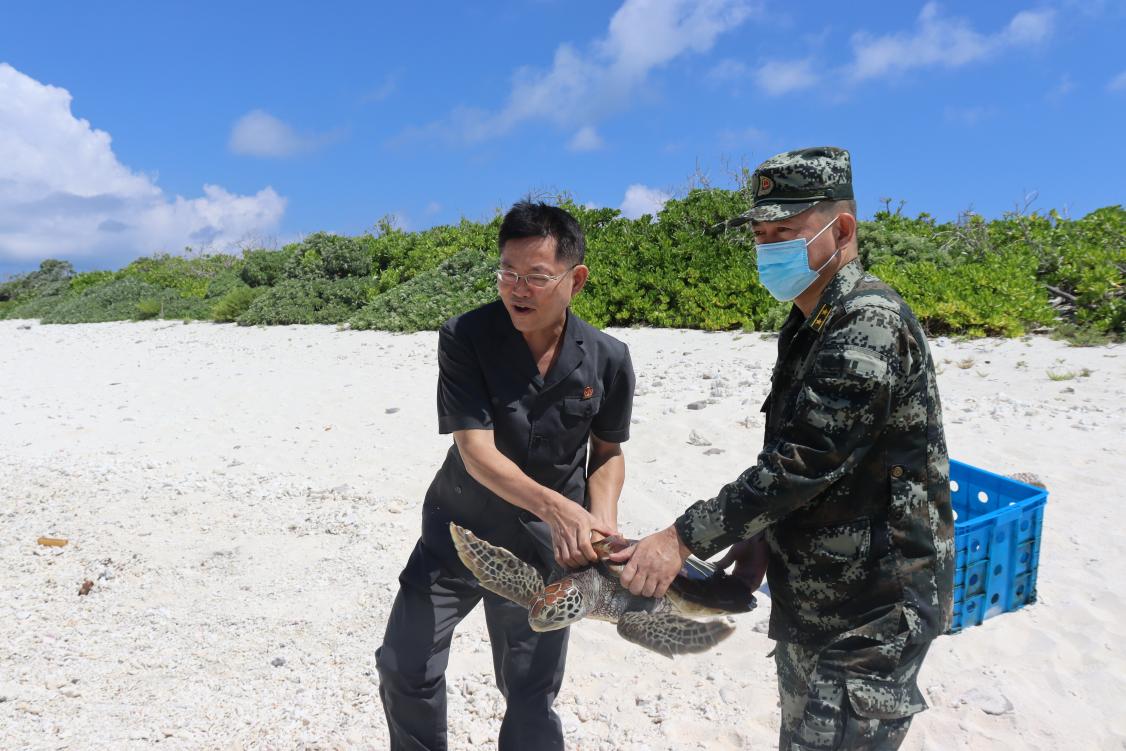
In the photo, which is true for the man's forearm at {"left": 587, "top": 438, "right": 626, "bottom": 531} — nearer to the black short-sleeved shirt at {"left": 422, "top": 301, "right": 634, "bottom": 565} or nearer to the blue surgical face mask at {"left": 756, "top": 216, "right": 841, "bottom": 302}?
the black short-sleeved shirt at {"left": 422, "top": 301, "right": 634, "bottom": 565}

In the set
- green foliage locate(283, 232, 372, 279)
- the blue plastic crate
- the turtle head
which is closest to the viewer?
the turtle head

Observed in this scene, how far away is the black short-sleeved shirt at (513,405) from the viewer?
2500 millimetres

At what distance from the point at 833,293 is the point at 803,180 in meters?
0.29

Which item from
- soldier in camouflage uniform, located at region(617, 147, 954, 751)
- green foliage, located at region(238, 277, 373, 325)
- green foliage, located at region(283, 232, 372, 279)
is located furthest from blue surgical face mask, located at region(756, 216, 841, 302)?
green foliage, located at region(283, 232, 372, 279)

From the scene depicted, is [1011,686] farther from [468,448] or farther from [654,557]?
[468,448]

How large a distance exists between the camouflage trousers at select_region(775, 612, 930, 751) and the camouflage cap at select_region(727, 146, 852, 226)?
104 cm

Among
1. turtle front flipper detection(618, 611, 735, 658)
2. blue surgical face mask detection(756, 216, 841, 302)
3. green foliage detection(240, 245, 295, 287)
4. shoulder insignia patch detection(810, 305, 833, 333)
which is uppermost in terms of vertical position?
green foliage detection(240, 245, 295, 287)

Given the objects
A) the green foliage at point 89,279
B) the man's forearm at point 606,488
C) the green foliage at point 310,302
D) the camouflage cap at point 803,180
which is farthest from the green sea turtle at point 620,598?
the green foliage at point 89,279

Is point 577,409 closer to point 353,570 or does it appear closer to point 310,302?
point 353,570

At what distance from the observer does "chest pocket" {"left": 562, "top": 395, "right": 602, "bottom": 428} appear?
8.36ft

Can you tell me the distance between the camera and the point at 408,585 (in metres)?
2.63

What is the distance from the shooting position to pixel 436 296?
1357 cm

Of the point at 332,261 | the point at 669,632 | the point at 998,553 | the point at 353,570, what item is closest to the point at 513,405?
the point at 669,632

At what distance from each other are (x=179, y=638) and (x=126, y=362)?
33.6ft
